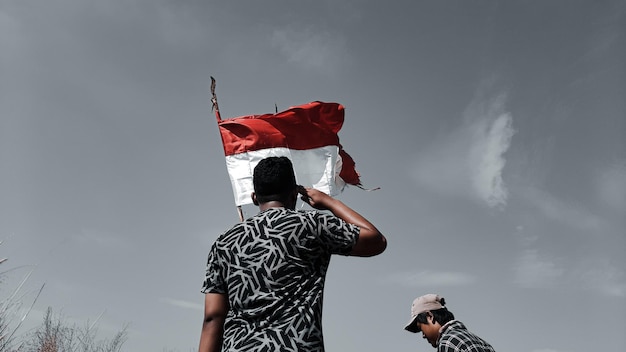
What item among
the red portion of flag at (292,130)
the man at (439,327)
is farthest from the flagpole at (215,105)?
the man at (439,327)

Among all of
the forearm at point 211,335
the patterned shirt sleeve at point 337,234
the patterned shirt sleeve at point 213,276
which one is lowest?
the forearm at point 211,335

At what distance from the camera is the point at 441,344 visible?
14.9 feet

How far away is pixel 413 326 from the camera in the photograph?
515cm

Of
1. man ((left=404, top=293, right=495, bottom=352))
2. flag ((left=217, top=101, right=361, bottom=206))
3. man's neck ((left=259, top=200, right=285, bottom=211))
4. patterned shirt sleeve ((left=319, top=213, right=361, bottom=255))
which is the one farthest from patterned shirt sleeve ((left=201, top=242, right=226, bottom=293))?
flag ((left=217, top=101, right=361, bottom=206))

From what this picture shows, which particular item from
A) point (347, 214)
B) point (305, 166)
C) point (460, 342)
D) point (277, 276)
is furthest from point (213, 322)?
point (305, 166)

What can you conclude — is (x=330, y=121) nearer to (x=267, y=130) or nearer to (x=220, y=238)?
(x=267, y=130)

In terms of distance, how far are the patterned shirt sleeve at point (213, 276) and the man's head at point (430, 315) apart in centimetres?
287

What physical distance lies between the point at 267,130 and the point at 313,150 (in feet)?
2.44

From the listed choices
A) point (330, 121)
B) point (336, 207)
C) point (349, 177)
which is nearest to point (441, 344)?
point (336, 207)

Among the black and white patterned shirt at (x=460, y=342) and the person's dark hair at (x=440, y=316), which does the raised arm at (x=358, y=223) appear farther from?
the person's dark hair at (x=440, y=316)

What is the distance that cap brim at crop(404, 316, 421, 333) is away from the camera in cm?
510

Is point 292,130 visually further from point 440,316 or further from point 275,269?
point 275,269

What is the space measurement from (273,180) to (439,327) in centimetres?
288

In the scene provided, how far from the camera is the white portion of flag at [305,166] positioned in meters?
7.64
